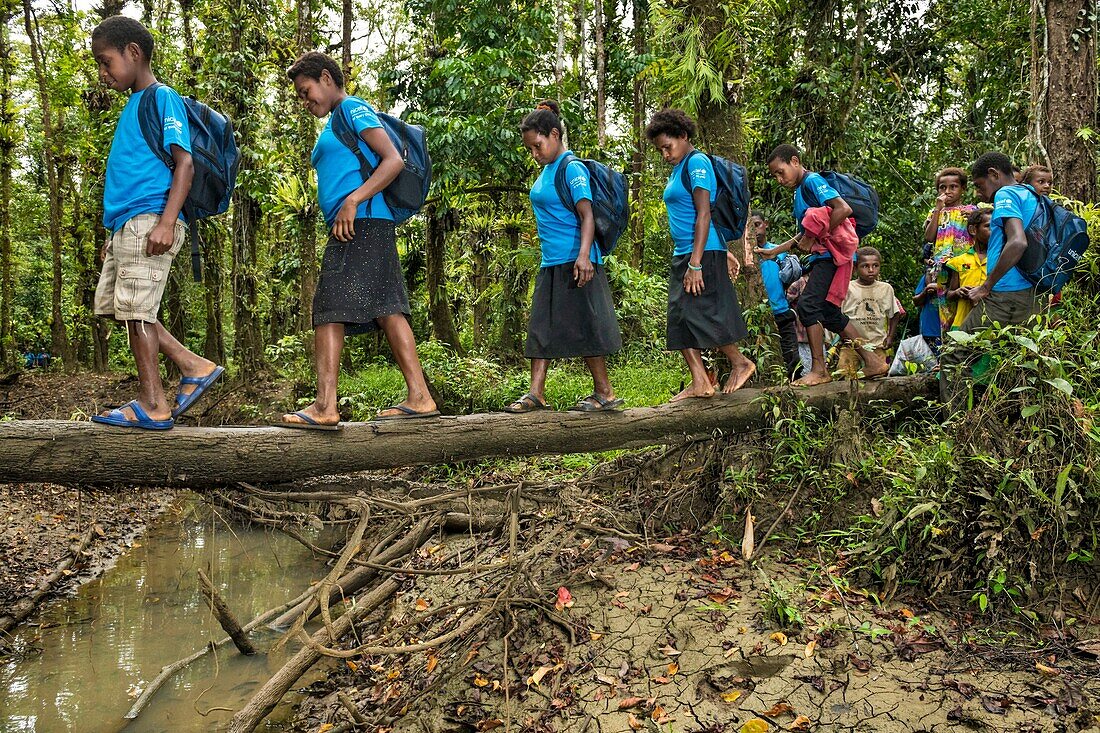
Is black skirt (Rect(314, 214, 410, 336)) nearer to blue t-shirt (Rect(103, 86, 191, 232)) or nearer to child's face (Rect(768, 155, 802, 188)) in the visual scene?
blue t-shirt (Rect(103, 86, 191, 232))

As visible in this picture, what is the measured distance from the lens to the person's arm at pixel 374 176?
176 inches

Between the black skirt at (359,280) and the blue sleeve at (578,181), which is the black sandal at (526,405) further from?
the blue sleeve at (578,181)

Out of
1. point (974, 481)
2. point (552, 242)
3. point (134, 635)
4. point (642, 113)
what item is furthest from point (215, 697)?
point (642, 113)

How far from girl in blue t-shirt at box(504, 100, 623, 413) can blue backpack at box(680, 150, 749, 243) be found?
79 cm

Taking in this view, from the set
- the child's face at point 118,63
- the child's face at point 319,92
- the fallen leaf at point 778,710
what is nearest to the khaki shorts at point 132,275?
the child's face at point 118,63

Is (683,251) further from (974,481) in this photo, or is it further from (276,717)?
(276,717)

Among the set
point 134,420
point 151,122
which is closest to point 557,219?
point 151,122

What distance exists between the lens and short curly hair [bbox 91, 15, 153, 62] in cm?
414

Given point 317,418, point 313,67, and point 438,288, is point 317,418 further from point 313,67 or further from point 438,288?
point 438,288

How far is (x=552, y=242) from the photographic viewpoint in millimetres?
5469

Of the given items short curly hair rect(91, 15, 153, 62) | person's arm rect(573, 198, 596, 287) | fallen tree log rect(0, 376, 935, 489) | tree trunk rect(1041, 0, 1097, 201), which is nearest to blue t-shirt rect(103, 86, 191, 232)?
short curly hair rect(91, 15, 153, 62)

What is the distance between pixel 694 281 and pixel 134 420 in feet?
11.4

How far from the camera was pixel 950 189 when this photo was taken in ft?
22.0

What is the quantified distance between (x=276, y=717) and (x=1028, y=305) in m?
5.66
